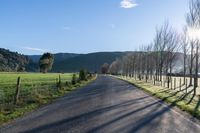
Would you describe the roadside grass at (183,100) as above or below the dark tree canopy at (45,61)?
below

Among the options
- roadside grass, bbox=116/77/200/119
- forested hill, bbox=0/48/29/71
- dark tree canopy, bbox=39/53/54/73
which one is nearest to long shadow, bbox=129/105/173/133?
roadside grass, bbox=116/77/200/119

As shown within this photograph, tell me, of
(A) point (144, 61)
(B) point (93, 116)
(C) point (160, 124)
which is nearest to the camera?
(C) point (160, 124)

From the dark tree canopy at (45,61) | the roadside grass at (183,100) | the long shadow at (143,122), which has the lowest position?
the roadside grass at (183,100)

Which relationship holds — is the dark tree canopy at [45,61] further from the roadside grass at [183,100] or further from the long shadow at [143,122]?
the long shadow at [143,122]

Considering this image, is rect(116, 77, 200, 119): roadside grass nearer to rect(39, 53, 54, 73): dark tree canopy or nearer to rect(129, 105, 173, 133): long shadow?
rect(129, 105, 173, 133): long shadow

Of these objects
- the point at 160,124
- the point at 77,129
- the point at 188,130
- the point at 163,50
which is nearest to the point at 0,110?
the point at 77,129

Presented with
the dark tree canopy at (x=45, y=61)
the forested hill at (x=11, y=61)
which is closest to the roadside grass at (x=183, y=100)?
the dark tree canopy at (x=45, y=61)

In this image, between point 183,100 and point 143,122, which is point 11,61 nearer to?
point 183,100

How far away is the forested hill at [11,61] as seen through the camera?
6857 inches

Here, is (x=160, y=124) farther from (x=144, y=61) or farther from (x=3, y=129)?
(x=144, y=61)

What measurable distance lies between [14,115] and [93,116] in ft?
10.4

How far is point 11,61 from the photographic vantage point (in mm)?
182875

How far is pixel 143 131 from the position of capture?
1088cm

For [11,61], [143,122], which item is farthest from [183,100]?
[11,61]
